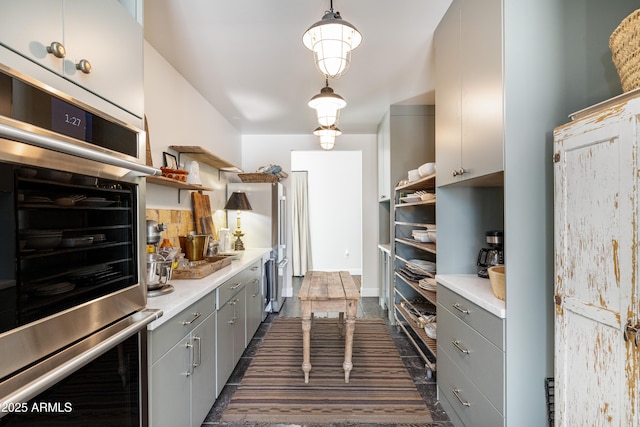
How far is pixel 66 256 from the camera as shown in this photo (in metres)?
0.88

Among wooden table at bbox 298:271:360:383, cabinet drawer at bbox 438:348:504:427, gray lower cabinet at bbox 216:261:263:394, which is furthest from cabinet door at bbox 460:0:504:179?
gray lower cabinet at bbox 216:261:263:394

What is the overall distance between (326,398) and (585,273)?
6.00 feet

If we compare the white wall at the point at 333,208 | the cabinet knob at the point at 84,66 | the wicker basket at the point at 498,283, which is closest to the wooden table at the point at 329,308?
the wicker basket at the point at 498,283

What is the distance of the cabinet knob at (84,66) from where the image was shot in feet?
3.15

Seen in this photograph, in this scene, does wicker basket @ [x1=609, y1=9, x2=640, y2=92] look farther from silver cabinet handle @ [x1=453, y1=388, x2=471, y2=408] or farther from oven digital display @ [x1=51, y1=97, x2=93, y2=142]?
oven digital display @ [x1=51, y1=97, x2=93, y2=142]

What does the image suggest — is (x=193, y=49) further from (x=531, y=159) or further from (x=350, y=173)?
(x=350, y=173)

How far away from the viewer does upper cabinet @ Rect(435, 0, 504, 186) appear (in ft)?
4.62

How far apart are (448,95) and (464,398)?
1.88 meters

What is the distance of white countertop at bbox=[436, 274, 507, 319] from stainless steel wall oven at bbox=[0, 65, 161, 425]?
1528 millimetres

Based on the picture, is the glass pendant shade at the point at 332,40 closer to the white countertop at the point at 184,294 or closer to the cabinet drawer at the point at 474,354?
the white countertop at the point at 184,294

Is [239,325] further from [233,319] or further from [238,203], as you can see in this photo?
[238,203]

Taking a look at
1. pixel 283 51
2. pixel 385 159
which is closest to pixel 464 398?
pixel 283 51

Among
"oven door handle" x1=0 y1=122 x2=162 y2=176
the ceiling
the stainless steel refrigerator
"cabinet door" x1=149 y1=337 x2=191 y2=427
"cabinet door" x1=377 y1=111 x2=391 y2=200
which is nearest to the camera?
"oven door handle" x1=0 y1=122 x2=162 y2=176

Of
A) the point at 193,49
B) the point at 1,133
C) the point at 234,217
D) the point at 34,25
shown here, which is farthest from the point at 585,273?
the point at 234,217
